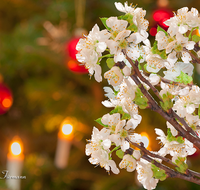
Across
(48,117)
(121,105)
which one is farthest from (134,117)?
(48,117)

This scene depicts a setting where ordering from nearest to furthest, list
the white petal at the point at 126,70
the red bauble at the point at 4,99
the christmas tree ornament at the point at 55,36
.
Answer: the white petal at the point at 126,70
the red bauble at the point at 4,99
the christmas tree ornament at the point at 55,36

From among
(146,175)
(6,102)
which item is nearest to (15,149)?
(6,102)

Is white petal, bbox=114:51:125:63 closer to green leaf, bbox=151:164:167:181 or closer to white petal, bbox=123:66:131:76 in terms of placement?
white petal, bbox=123:66:131:76

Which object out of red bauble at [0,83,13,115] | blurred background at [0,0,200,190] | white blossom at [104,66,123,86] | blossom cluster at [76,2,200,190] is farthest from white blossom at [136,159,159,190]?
red bauble at [0,83,13,115]

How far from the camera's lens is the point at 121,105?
0.29m

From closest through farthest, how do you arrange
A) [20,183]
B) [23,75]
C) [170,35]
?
[170,35] < [20,183] < [23,75]

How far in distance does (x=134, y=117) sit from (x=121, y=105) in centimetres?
2

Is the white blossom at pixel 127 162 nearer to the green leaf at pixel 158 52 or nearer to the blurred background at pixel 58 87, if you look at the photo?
the green leaf at pixel 158 52

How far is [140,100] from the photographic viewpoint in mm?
284

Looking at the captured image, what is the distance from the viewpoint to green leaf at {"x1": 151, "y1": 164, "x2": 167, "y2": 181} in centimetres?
31

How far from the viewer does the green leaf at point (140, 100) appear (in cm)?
28

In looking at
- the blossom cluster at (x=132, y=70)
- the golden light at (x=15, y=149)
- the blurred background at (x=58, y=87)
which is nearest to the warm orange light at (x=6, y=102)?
the blurred background at (x=58, y=87)

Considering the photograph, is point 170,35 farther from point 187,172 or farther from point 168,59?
point 187,172

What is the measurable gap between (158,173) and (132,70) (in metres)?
0.13
